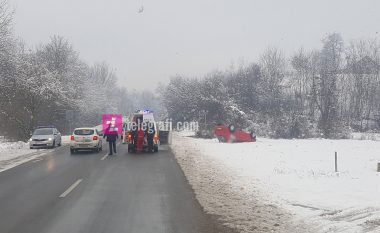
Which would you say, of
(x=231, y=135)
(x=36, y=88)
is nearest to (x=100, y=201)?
(x=231, y=135)

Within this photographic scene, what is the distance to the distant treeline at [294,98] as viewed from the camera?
50.2 m

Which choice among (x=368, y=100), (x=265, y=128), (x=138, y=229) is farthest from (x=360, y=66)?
(x=138, y=229)

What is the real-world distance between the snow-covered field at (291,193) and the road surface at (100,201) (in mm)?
633

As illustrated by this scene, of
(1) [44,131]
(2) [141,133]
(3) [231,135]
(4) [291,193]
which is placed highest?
(1) [44,131]

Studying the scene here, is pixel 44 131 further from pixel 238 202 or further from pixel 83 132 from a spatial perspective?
pixel 238 202

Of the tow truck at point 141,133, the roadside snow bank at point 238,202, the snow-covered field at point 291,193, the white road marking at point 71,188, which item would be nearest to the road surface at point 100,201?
the white road marking at point 71,188

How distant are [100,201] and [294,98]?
192 feet

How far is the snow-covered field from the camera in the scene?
7.89 metres

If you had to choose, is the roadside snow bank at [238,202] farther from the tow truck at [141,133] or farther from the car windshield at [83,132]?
the car windshield at [83,132]

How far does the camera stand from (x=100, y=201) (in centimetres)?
1047

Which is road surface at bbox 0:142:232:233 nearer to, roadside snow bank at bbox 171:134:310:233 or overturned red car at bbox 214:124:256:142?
roadside snow bank at bbox 171:134:310:233

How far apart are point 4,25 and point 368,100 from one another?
52.3m

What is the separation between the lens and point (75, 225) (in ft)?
A: 26.5

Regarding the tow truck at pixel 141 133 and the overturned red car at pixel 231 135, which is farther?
the overturned red car at pixel 231 135
